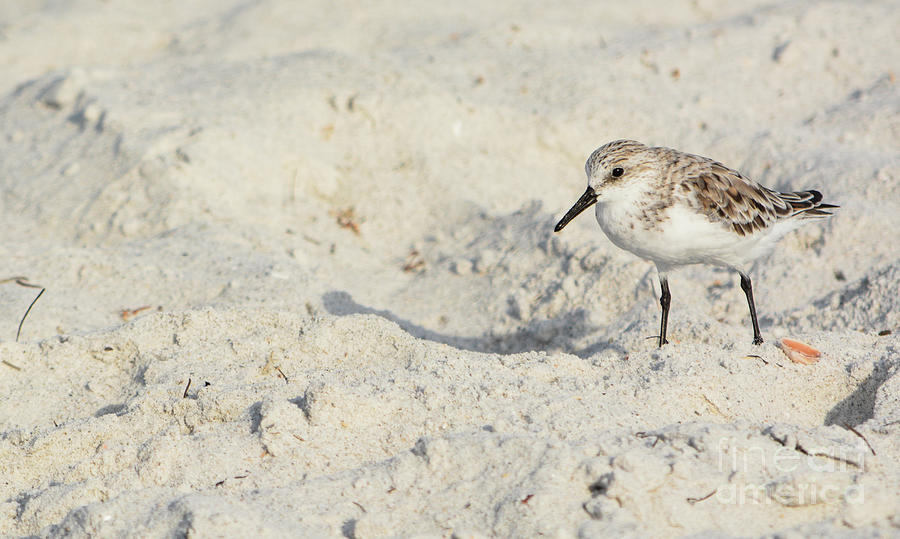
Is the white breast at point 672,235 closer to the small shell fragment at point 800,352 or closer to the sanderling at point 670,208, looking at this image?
the sanderling at point 670,208

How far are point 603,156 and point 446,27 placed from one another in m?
4.53

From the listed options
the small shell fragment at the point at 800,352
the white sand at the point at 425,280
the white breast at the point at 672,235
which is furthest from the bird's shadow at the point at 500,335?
the small shell fragment at the point at 800,352

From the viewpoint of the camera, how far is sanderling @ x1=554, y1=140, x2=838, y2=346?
3982mm

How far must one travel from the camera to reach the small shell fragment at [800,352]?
366 centimetres

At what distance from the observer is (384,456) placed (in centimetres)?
299

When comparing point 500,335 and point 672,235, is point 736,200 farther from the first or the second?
point 500,335

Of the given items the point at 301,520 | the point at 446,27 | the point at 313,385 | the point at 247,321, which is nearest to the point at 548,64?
the point at 446,27

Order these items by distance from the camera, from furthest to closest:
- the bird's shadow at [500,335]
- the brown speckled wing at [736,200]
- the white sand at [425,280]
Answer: the bird's shadow at [500,335] → the brown speckled wing at [736,200] → the white sand at [425,280]

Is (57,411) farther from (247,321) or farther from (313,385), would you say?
(313,385)

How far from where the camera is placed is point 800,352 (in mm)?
3713
